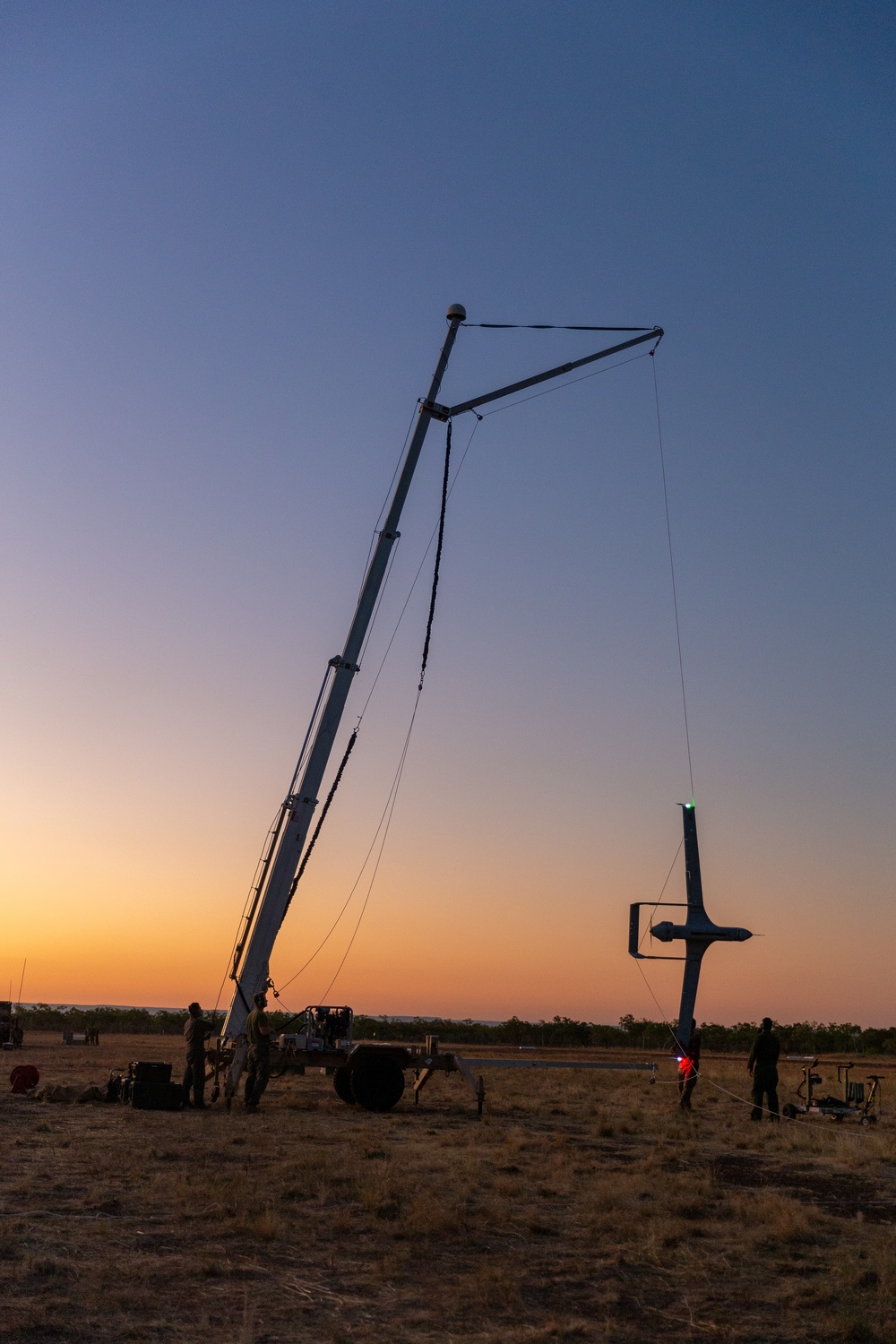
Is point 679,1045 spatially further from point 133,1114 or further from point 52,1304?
point 52,1304

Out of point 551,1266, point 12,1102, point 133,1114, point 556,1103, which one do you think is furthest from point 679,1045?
point 551,1266

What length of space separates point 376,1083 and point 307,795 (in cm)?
525

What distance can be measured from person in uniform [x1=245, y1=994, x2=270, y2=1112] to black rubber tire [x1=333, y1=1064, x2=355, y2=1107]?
202 centimetres

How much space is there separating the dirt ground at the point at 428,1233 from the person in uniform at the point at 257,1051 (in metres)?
1.04

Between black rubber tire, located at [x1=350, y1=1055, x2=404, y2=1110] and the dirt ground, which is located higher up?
black rubber tire, located at [x1=350, y1=1055, x2=404, y2=1110]

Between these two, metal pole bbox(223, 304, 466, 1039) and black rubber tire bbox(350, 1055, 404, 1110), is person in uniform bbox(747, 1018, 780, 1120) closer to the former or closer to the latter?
black rubber tire bbox(350, 1055, 404, 1110)

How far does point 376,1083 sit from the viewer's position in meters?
20.7

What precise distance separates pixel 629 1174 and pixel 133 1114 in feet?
27.1

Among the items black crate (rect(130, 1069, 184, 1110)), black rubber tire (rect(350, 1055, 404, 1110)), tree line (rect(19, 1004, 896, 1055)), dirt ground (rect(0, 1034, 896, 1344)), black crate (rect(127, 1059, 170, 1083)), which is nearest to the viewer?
dirt ground (rect(0, 1034, 896, 1344))

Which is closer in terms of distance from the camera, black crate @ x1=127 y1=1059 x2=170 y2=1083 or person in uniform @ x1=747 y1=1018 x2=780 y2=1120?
black crate @ x1=127 y1=1059 x2=170 y2=1083

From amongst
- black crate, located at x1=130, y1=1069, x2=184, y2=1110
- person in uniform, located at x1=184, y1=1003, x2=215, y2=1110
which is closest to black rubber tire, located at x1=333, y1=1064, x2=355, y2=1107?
person in uniform, located at x1=184, y1=1003, x2=215, y2=1110

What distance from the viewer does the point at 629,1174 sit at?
14.1m

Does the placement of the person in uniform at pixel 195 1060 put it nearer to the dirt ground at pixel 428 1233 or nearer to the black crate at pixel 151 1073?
the black crate at pixel 151 1073

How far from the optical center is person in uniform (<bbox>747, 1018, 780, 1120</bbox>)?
2025 centimetres
